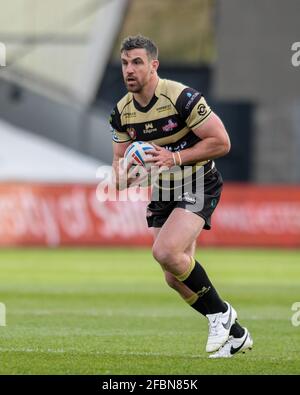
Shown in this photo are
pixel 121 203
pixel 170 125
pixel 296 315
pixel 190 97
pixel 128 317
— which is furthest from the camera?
pixel 121 203

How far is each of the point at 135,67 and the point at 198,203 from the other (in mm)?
1294

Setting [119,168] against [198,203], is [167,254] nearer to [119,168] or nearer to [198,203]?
[198,203]

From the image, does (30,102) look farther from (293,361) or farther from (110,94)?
(293,361)

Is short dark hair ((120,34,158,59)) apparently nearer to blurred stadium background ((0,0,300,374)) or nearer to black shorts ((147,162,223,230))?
black shorts ((147,162,223,230))

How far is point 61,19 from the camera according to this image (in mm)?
41625

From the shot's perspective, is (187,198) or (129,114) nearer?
(187,198)

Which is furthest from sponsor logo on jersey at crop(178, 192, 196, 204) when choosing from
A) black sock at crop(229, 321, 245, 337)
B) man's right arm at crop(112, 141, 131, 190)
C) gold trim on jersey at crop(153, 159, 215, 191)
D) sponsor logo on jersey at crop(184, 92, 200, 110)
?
black sock at crop(229, 321, 245, 337)

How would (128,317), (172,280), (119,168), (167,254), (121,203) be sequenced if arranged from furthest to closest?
(121,203)
(128,317)
(119,168)
(172,280)
(167,254)

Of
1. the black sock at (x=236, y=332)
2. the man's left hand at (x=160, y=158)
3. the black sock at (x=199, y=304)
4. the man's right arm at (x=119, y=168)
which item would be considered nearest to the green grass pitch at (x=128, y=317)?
the black sock at (x=236, y=332)

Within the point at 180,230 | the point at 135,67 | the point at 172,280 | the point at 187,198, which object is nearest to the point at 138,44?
the point at 135,67

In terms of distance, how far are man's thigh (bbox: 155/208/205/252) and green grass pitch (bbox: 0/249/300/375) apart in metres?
0.96

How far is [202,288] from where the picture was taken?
10.0 metres

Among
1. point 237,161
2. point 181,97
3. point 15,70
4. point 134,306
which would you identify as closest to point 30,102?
point 15,70
